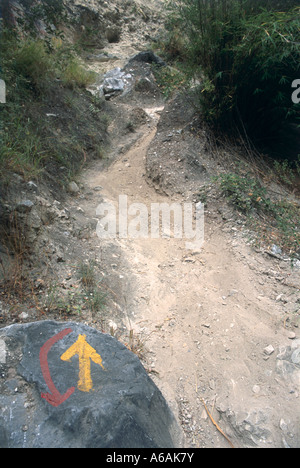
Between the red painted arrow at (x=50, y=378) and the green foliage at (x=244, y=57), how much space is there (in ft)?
9.88

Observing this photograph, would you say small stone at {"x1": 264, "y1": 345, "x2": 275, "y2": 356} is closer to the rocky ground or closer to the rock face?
the rocky ground

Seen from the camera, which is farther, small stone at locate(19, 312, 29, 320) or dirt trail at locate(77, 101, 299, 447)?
small stone at locate(19, 312, 29, 320)

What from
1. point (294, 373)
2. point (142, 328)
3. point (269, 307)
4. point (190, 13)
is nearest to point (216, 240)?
point (269, 307)

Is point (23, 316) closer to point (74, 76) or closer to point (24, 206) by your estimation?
point (24, 206)

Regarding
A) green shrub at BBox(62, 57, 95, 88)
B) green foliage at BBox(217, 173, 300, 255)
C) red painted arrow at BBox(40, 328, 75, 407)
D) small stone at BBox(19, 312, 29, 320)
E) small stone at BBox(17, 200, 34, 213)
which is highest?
green shrub at BBox(62, 57, 95, 88)

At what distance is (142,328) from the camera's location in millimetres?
2131

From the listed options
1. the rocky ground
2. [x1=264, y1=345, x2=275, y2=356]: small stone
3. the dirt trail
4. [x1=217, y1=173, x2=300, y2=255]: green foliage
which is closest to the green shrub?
the rocky ground

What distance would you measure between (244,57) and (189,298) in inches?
101

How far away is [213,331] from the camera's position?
2.13 m

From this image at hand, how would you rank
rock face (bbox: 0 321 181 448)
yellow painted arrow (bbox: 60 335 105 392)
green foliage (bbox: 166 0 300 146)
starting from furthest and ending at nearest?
green foliage (bbox: 166 0 300 146) → yellow painted arrow (bbox: 60 335 105 392) → rock face (bbox: 0 321 181 448)

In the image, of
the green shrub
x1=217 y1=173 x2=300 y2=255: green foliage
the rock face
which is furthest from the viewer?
the green shrub

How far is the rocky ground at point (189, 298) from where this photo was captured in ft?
5.59

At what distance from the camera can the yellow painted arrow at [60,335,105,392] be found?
1343 mm

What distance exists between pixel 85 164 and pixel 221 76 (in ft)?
5.90
